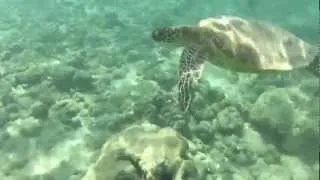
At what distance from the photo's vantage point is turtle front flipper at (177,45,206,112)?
5.36 meters

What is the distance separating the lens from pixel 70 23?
14.2 meters

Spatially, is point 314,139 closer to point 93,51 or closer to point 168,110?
point 168,110

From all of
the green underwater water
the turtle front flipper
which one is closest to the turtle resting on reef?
the turtle front flipper

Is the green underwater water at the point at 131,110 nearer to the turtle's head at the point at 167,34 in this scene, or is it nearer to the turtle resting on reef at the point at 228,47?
the turtle resting on reef at the point at 228,47

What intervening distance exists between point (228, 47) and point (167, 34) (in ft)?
2.66

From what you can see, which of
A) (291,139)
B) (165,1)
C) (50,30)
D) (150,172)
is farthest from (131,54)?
(165,1)

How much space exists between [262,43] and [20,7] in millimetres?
12841

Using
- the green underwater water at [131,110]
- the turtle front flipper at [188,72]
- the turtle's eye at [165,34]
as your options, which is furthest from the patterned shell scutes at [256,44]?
the green underwater water at [131,110]

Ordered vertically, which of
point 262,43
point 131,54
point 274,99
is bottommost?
point 131,54

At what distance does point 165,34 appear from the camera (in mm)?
5711

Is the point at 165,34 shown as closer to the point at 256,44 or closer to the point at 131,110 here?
the point at 256,44

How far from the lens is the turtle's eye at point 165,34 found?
569cm

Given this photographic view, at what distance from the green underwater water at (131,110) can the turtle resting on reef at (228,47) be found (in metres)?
1.14

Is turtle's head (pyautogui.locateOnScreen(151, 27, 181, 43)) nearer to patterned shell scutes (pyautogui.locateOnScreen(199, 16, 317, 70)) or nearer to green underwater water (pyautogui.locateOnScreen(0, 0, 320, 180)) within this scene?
patterned shell scutes (pyautogui.locateOnScreen(199, 16, 317, 70))
